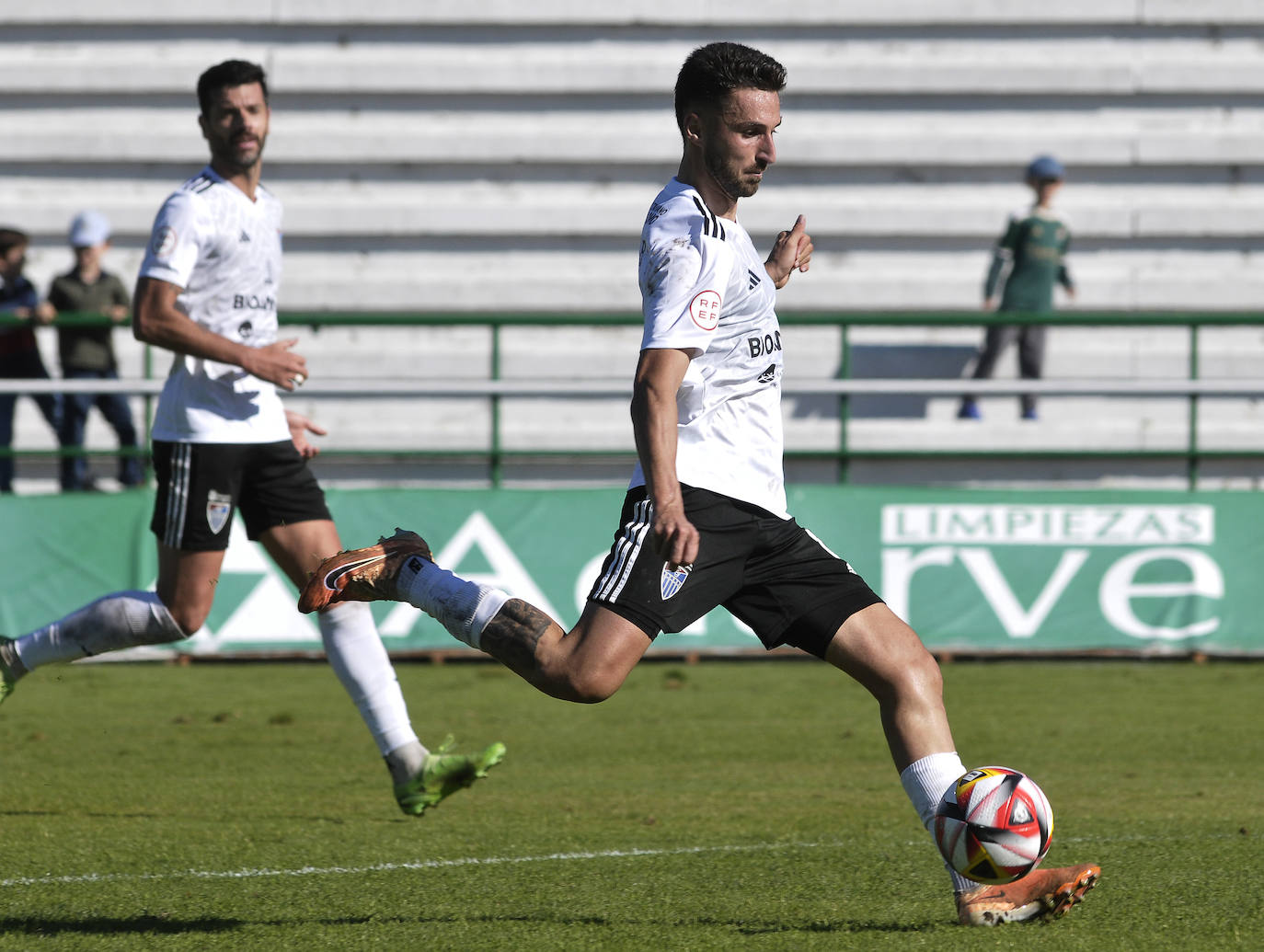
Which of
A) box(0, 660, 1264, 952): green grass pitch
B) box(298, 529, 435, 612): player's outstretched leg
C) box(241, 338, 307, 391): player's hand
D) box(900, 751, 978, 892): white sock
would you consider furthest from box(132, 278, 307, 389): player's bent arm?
box(900, 751, 978, 892): white sock

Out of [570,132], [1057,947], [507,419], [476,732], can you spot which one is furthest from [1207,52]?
[1057,947]

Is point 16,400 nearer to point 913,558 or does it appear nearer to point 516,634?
point 913,558

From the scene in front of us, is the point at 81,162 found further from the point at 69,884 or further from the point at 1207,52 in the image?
the point at 69,884

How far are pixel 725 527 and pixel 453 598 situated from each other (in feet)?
2.56

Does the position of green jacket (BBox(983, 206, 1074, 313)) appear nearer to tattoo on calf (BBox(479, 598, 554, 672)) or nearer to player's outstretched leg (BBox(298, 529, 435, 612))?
player's outstretched leg (BBox(298, 529, 435, 612))

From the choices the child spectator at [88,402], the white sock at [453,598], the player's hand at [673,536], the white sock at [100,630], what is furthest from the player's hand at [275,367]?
the child spectator at [88,402]

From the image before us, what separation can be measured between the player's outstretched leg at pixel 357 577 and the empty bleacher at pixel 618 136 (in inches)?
326

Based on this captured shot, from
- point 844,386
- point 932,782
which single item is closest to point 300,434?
point 932,782

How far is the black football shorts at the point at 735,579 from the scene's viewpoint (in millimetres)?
4516

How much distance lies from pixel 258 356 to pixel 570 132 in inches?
312

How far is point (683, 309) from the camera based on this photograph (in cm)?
439

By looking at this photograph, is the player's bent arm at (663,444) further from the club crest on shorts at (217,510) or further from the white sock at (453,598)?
the club crest on shorts at (217,510)

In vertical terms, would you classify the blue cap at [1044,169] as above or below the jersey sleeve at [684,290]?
above

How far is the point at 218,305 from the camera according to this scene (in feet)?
20.8
